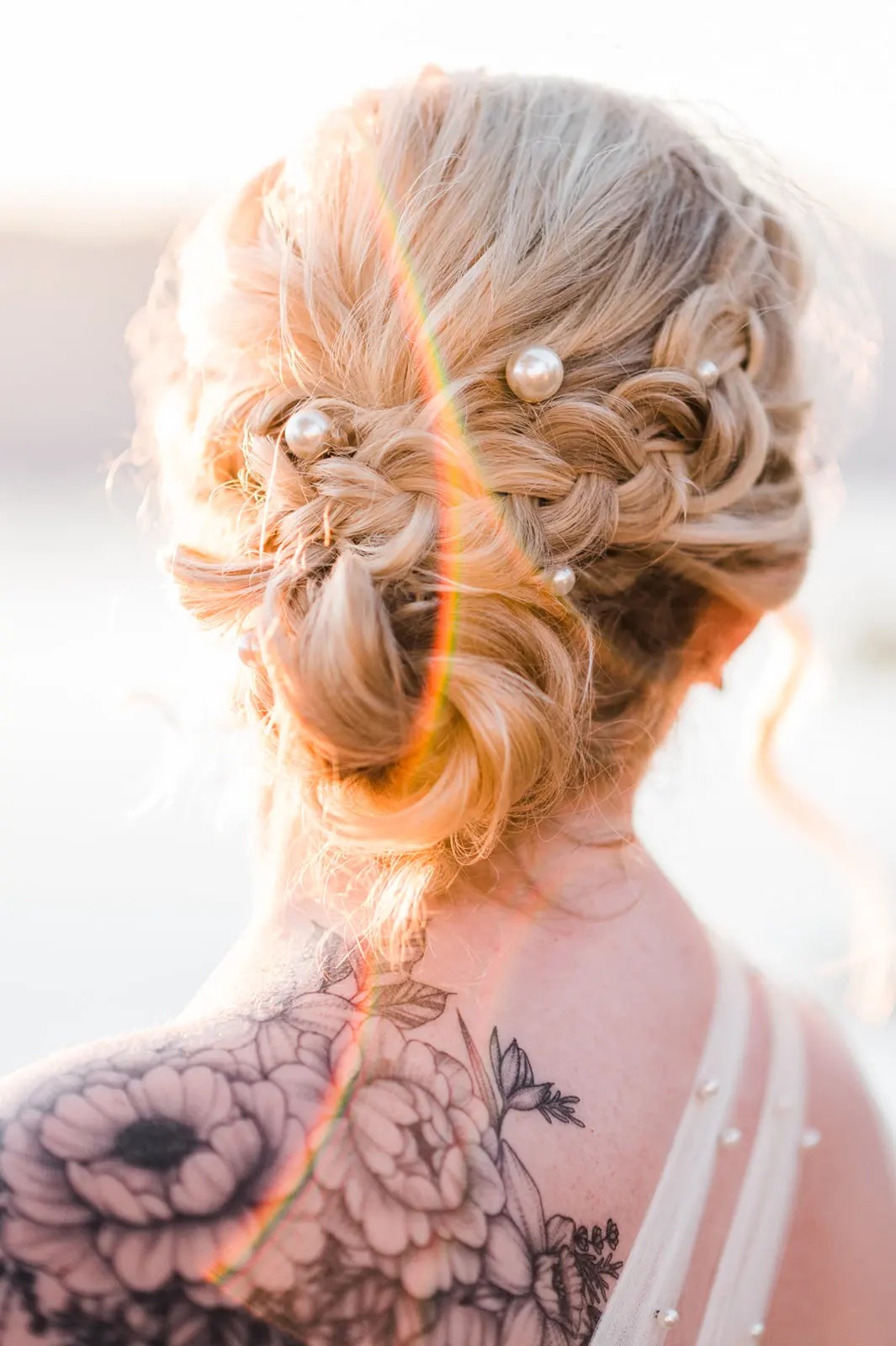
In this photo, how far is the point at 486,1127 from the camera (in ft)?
3.59

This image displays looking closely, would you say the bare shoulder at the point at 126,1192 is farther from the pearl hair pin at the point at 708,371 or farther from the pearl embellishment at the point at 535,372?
the pearl hair pin at the point at 708,371

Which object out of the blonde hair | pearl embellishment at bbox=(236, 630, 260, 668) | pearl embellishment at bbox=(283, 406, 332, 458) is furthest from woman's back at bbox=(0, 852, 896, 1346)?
pearl embellishment at bbox=(283, 406, 332, 458)

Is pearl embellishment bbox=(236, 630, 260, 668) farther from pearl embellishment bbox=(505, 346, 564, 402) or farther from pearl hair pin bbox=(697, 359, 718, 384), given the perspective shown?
pearl hair pin bbox=(697, 359, 718, 384)

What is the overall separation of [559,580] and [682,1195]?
690mm

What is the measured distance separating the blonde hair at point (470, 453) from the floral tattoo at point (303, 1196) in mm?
168

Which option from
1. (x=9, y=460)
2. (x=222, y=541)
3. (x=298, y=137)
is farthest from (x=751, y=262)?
(x=9, y=460)

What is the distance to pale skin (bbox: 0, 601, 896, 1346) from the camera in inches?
37.1

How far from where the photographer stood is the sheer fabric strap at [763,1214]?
4.09 ft

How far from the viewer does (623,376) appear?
1243 mm

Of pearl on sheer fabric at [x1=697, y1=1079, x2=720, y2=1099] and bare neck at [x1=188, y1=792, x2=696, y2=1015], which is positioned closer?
bare neck at [x1=188, y1=792, x2=696, y2=1015]

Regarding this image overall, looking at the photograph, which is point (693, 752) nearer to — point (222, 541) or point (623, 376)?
point (623, 376)

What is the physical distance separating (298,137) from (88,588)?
26.7 ft

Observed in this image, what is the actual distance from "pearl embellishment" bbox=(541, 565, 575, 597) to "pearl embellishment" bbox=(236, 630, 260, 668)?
0.31 metres

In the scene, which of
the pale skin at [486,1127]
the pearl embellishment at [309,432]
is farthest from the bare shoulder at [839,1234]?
the pearl embellishment at [309,432]
